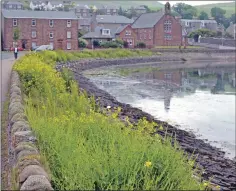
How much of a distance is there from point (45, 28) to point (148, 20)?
2415 cm

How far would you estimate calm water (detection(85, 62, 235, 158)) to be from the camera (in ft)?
70.6

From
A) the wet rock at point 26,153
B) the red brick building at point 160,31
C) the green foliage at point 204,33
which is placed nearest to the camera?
the wet rock at point 26,153

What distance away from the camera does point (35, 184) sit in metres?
5.66

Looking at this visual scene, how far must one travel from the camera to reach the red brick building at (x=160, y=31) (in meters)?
83.4

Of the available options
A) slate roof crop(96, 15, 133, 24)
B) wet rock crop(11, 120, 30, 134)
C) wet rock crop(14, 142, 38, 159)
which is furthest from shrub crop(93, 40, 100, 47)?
wet rock crop(14, 142, 38, 159)

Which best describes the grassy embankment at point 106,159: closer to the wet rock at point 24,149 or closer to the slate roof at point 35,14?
the wet rock at point 24,149

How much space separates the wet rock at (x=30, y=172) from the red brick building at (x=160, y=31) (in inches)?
3019

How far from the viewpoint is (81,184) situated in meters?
5.91

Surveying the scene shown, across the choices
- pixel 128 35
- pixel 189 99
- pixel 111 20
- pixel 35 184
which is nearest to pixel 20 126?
pixel 35 184

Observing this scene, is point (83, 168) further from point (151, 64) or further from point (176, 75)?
point (151, 64)

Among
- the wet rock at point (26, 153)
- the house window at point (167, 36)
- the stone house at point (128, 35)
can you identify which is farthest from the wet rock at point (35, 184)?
the house window at point (167, 36)

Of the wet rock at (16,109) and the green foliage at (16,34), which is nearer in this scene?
the wet rock at (16,109)

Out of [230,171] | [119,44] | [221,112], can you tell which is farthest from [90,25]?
[230,171]

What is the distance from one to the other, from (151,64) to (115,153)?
6145cm
